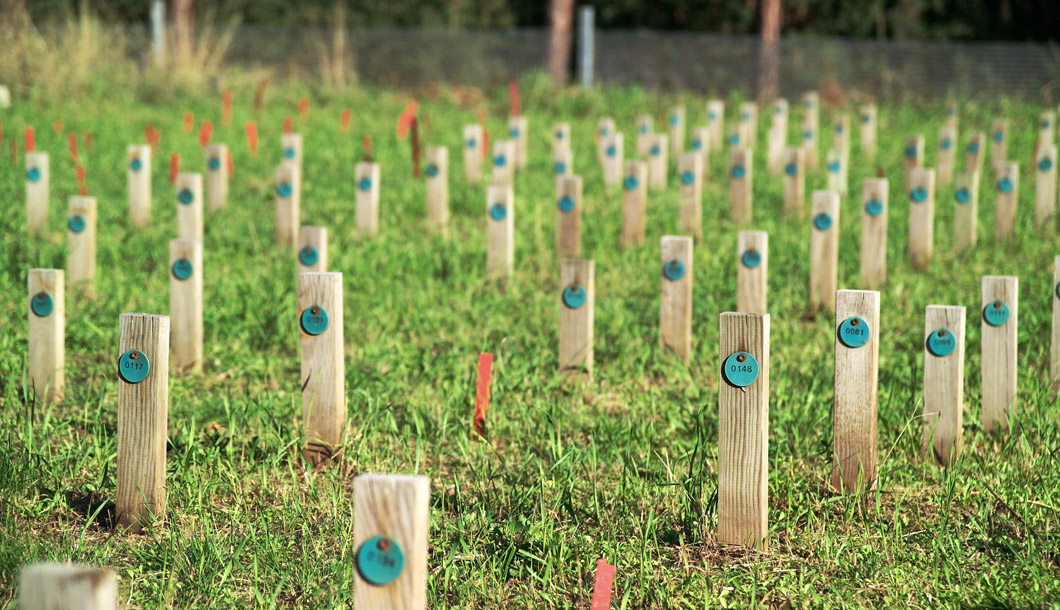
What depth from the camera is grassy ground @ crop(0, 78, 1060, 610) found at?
323cm

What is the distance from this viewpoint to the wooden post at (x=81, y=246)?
19.3ft

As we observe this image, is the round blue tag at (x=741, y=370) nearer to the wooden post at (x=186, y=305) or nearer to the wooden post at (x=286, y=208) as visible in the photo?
the wooden post at (x=186, y=305)

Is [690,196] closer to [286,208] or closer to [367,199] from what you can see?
[367,199]

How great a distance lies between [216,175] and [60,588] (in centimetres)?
691

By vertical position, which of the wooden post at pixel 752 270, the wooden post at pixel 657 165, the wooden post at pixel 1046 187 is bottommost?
the wooden post at pixel 752 270

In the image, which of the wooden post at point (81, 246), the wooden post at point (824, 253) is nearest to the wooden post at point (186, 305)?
the wooden post at point (81, 246)

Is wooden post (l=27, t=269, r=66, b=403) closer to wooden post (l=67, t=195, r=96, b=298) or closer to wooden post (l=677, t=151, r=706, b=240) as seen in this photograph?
wooden post (l=67, t=195, r=96, b=298)

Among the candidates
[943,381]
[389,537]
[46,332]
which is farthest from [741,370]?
[46,332]

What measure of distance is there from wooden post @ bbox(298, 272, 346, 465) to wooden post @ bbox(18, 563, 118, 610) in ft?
7.32

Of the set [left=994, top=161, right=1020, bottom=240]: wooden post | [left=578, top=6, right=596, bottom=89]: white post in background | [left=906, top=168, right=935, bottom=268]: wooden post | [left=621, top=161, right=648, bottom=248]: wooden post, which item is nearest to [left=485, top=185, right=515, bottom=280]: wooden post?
[left=621, top=161, right=648, bottom=248]: wooden post

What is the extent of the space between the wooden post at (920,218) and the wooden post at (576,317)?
2904 millimetres

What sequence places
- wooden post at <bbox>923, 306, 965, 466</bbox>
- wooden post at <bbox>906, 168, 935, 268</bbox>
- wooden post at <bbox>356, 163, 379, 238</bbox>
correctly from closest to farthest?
wooden post at <bbox>923, 306, 965, 466</bbox>
wooden post at <bbox>906, 168, 935, 268</bbox>
wooden post at <bbox>356, 163, 379, 238</bbox>

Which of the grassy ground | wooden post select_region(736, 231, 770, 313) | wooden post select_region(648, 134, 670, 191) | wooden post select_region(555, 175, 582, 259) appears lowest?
the grassy ground

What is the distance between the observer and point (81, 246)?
5980 millimetres
